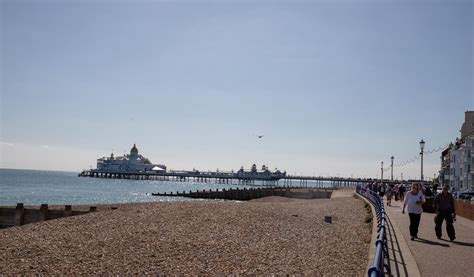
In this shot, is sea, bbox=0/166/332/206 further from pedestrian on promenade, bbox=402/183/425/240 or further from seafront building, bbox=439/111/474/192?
pedestrian on promenade, bbox=402/183/425/240

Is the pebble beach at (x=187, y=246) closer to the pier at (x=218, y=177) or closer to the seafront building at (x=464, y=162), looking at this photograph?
the seafront building at (x=464, y=162)

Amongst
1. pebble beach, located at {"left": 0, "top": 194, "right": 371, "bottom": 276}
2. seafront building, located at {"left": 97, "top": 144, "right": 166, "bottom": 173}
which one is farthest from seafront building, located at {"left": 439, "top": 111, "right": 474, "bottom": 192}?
seafront building, located at {"left": 97, "top": 144, "right": 166, "bottom": 173}

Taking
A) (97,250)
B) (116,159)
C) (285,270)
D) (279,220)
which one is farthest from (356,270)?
(116,159)

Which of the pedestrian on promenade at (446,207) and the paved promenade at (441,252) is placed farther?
the pedestrian on promenade at (446,207)

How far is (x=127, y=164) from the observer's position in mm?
166500

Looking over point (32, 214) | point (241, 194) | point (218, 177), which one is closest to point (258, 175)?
point (218, 177)

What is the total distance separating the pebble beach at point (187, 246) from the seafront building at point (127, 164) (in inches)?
5843

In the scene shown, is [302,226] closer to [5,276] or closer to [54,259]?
[54,259]

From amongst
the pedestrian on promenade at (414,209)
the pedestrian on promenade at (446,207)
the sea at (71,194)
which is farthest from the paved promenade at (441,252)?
the sea at (71,194)

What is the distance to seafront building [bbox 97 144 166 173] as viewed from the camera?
16504 centimetres

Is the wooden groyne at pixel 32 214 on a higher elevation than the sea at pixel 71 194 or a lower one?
higher

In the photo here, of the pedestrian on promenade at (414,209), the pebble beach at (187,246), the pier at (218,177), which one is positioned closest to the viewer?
the pebble beach at (187,246)

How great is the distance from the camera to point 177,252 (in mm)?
11883

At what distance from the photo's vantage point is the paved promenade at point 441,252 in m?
7.79
